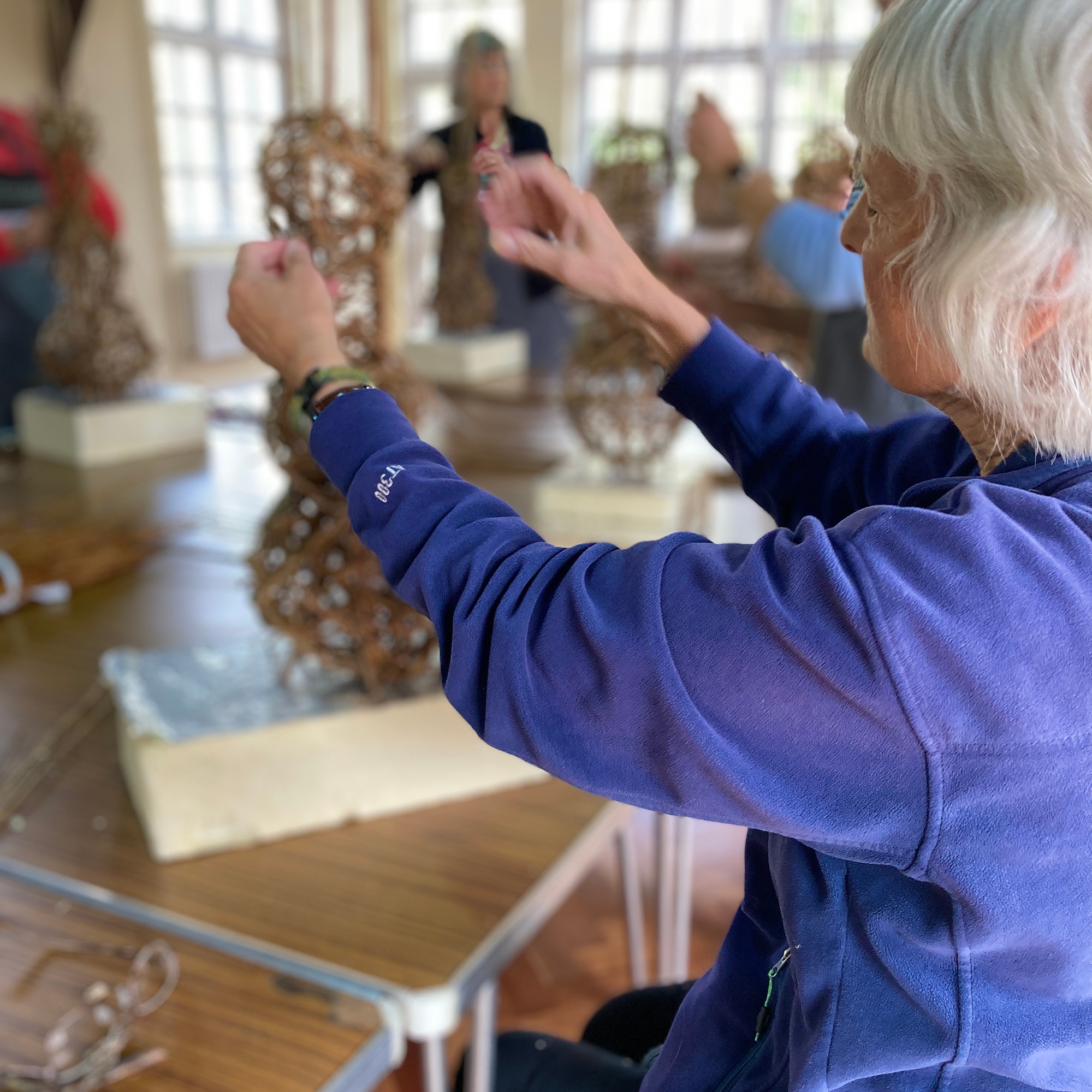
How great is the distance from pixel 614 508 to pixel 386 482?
1701 mm

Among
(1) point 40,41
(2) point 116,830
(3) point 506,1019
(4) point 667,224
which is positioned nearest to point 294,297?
(2) point 116,830

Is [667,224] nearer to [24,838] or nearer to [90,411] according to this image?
[90,411]

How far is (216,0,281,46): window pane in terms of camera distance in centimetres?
551

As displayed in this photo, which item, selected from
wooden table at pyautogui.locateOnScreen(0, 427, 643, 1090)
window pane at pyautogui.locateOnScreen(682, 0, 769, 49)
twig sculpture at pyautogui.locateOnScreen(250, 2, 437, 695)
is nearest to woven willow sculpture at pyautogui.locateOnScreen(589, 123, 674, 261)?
twig sculpture at pyautogui.locateOnScreen(250, 2, 437, 695)

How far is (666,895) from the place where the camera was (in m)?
1.25

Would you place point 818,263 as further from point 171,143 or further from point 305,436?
point 171,143

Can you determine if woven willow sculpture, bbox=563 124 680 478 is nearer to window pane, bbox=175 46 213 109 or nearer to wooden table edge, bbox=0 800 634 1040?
wooden table edge, bbox=0 800 634 1040

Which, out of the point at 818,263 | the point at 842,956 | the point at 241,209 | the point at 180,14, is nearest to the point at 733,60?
the point at 241,209

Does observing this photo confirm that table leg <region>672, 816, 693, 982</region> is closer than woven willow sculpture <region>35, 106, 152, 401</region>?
Yes

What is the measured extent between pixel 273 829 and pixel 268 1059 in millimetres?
319

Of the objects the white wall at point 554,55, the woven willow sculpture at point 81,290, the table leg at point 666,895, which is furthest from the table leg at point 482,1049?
the white wall at point 554,55

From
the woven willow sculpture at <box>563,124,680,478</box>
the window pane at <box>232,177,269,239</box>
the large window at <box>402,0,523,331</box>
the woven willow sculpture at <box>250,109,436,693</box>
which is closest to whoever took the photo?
the woven willow sculpture at <box>250,109,436,693</box>

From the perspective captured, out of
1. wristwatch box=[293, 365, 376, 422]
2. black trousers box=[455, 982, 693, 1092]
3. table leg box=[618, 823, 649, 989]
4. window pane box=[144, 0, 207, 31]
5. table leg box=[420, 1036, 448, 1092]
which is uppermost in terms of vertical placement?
window pane box=[144, 0, 207, 31]

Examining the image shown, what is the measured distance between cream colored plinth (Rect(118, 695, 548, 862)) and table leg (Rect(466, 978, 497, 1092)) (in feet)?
0.97
